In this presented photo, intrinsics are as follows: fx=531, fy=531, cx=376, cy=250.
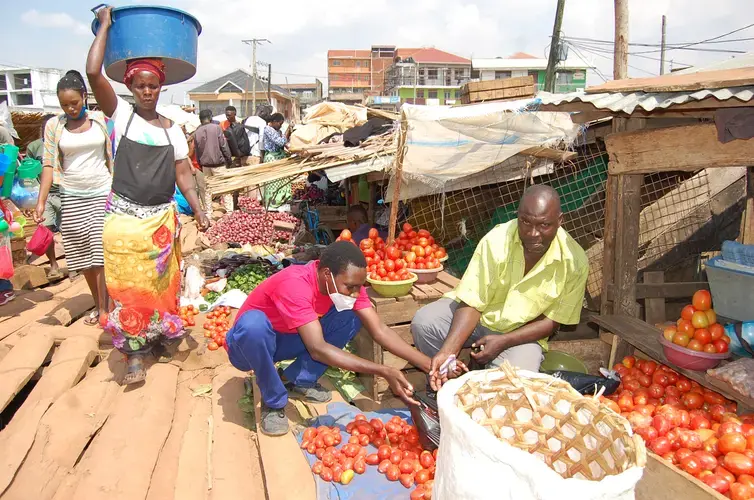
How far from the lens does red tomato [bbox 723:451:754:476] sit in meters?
2.33

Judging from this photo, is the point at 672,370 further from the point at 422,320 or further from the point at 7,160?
the point at 7,160

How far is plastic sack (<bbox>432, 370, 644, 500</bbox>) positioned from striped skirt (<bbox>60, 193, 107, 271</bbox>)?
385cm

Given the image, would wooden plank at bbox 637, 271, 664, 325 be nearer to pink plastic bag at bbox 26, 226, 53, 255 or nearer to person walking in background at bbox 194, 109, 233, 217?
pink plastic bag at bbox 26, 226, 53, 255

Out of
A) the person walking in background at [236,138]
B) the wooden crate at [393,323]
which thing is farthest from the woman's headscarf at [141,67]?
the person walking in background at [236,138]

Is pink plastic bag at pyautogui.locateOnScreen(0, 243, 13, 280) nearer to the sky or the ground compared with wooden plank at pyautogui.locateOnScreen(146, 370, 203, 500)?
nearer to the sky

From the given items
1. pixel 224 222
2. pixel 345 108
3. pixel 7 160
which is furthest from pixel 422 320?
pixel 345 108

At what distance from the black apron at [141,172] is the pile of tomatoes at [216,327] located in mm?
1631

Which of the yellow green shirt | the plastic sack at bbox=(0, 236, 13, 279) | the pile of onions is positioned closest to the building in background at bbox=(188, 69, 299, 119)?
the pile of onions

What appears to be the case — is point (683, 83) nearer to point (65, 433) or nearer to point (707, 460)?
point (707, 460)

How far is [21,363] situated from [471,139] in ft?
14.0

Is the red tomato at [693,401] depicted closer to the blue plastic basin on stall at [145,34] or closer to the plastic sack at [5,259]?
the blue plastic basin on stall at [145,34]

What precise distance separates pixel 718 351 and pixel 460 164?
8.99 feet

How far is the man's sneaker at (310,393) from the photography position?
3.70 metres

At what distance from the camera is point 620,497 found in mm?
1588
